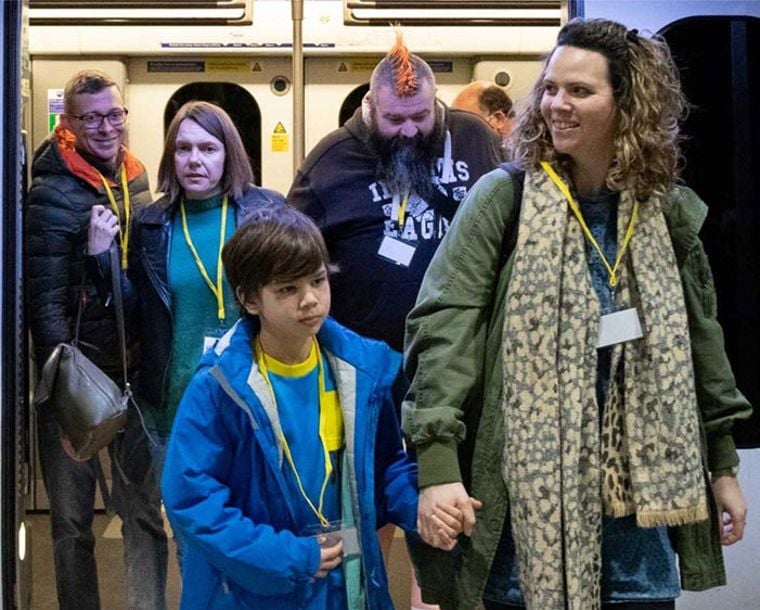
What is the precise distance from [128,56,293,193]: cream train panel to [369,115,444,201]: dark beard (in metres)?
1.97

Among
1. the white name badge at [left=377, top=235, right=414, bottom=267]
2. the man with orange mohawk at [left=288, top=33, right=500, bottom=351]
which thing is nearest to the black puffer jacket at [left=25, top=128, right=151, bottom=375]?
the man with orange mohawk at [left=288, top=33, right=500, bottom=351]

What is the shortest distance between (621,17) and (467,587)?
1710mm

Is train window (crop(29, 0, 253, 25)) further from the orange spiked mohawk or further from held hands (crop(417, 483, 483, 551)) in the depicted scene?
held hands (crop(417, 483, 483, 551))

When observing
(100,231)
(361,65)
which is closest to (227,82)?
(361,65)

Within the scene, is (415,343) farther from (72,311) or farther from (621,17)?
(72,311)

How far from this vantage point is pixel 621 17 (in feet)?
10.6

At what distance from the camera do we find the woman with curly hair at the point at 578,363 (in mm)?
2084

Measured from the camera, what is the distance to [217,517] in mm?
2076

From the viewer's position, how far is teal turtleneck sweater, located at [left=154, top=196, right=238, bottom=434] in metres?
3.48

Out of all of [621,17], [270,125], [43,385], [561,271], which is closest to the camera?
[561,271]

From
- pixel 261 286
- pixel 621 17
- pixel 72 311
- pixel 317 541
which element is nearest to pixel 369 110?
pixel 621 17

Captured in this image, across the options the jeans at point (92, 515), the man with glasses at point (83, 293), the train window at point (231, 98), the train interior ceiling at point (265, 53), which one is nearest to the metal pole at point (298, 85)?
the train interior ceiling at point (265, 53)

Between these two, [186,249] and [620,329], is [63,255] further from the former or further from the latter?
[620,329]

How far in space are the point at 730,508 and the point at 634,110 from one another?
0.74 metres
